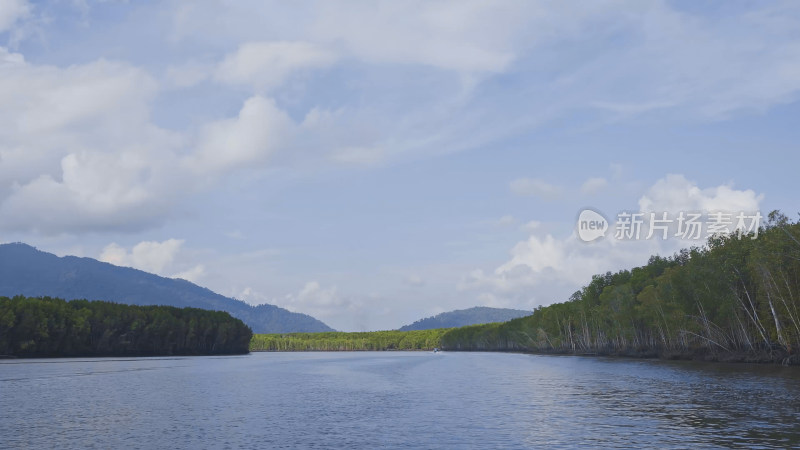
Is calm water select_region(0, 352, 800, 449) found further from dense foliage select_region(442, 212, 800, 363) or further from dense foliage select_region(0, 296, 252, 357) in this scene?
dense foliage select_region(0, 296, 252, 357)

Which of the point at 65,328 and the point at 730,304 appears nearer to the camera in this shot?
the point at 730,304

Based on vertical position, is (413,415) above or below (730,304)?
below

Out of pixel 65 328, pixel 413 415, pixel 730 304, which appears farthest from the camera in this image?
pixel 65 328

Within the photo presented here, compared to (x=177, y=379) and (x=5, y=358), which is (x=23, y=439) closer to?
(x=177, y=379)

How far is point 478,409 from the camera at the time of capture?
4725 centimetres

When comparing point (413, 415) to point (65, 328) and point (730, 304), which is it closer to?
point (730, 304)

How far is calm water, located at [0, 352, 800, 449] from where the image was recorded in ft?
110

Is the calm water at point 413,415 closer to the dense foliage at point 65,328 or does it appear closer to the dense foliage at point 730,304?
the dense foliage at point 730,304

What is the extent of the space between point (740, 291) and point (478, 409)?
67.5 meters

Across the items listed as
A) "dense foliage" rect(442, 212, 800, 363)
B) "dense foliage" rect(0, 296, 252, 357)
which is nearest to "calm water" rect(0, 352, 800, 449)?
"dense foliage" rect(442, 212, 800, 363)

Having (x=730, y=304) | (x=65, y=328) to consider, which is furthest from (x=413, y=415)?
(x=65, y=328)

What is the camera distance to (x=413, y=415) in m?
44.4

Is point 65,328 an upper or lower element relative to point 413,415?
upper

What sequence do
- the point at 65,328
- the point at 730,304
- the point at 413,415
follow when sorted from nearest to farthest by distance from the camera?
1. the point at 413,415
2. the point at 730,304
3. the point at 65,328
